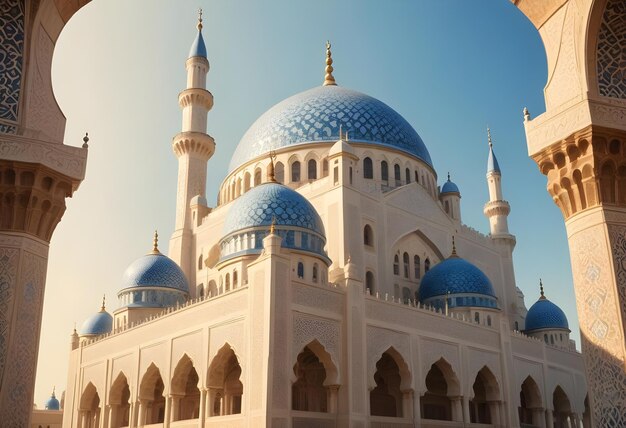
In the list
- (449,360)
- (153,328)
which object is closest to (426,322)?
(449,360)

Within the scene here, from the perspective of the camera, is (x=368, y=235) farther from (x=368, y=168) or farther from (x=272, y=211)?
(x=272, y=211)

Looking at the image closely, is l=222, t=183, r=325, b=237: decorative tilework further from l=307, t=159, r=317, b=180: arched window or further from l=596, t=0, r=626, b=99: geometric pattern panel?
l=596, t=0, r=626, b=99: geometric pattern panel

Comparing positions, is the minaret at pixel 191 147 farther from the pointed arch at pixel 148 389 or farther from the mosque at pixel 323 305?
the pointed arch at pixel 148 389

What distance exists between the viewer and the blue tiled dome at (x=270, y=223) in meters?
15.5

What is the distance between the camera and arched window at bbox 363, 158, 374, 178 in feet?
71.0

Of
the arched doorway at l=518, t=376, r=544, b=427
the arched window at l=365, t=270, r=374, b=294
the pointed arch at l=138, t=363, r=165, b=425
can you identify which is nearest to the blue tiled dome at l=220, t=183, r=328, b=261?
the arched window at l=365, t=270, r=374, b=294

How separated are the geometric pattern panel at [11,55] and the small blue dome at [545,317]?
20.3 meters

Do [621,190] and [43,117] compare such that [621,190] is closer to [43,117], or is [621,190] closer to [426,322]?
[43,117]

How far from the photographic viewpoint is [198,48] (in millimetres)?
24797

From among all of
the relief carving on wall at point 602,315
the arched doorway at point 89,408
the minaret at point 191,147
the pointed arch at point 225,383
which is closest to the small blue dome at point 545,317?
the minaret at point 191,147

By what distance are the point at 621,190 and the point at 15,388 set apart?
669 centimetres

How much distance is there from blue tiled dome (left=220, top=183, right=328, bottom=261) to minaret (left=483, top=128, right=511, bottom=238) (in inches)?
442

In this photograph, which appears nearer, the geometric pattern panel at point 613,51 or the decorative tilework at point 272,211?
the geometric pattern panel at point 613,51

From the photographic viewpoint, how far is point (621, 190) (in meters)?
7.45
